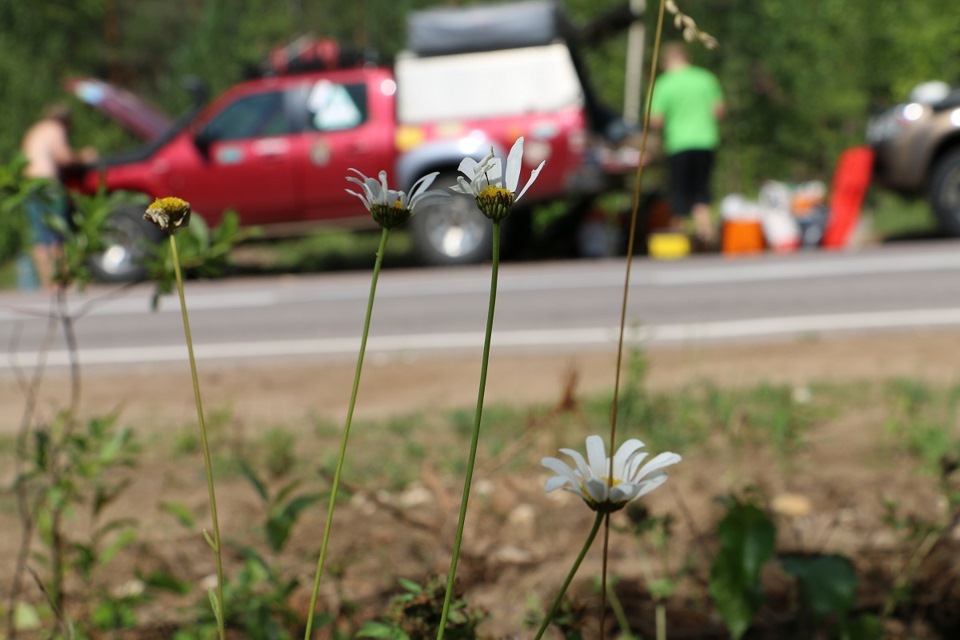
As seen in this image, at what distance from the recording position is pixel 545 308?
8.78 meters

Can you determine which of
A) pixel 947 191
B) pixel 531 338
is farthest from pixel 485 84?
pixel 531 338

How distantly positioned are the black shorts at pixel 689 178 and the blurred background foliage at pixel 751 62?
3.93m

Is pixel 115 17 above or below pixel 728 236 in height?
above

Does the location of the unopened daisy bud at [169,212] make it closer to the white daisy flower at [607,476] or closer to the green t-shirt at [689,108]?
the white daisy flower at [607,476]

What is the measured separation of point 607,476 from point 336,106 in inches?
454

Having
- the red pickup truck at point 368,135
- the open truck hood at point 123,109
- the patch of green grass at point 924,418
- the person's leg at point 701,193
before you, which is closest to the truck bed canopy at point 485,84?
the red pickup truck at point 368,135

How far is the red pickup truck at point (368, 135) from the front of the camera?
1195 centimetres

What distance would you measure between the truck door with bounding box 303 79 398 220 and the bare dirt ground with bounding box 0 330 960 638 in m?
6.17

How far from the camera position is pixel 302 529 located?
11.1ft

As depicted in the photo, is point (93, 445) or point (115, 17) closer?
point (93, 445)

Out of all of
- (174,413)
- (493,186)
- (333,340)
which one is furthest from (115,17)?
(493,186)

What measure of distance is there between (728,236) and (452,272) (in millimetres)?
2566

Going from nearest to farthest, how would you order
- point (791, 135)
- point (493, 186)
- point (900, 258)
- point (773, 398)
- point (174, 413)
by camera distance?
point (493, 186) < point (773, 398) < point (174, 413) < point (900, 258) < point (791, 135)

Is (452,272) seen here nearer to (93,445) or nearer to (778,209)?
(778,209)
